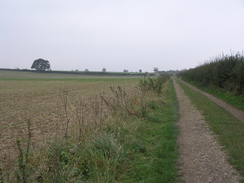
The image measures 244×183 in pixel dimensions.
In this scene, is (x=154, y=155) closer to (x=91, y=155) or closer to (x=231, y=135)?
(x=91, y=155)

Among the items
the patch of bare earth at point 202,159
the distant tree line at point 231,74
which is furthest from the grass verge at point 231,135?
the distant tree line at point 231,74

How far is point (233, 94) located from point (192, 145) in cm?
1125

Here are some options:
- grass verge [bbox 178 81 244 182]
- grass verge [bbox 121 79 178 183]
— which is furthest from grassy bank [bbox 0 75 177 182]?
grass verge [bbox 178 81 244 182]

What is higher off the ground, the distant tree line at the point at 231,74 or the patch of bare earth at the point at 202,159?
the distant tree line at the point at 231,74

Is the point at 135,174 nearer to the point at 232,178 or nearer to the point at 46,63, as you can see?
the point at 232,178

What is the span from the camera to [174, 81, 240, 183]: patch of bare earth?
4.22 metres

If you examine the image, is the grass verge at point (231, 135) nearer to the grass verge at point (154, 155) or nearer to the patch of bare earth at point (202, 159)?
the patch of bare earth at point (202, 159)

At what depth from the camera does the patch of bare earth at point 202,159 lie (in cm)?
422

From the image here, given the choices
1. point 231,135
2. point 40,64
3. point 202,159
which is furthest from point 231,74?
point 40,64

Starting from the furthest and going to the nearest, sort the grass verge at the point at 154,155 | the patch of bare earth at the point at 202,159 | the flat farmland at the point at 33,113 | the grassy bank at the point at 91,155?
the flat farmland at the point at 33,113
the grass verge at the point at 154,155
the patch of bare earth at the point at 202,159
the grassy bank at the point at 91,155

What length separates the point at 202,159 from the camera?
5.11 m

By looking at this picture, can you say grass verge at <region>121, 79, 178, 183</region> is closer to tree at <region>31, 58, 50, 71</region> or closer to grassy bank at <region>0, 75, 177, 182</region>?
grassy bank at <region>0, 75, 177, 182</region>

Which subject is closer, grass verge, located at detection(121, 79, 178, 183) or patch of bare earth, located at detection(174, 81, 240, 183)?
patch of bare earth, located at detection(174, 81, 240, 183)

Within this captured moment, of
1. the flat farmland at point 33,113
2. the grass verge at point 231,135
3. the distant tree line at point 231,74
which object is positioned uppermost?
the distant tree line at point 231,74
